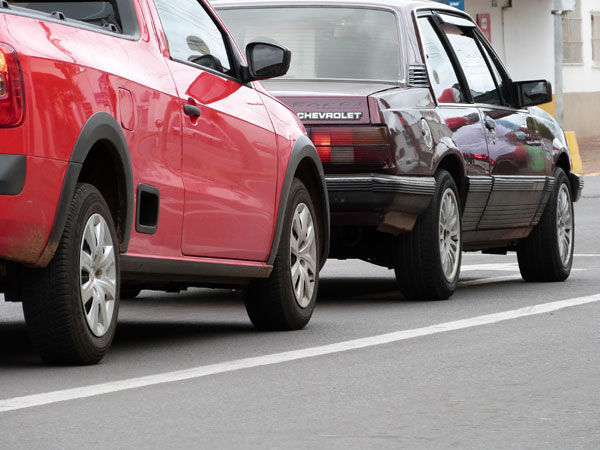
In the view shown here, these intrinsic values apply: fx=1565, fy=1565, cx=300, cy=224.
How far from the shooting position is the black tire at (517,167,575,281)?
10.8 meters

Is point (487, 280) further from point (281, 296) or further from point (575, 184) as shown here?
point (281, 296)

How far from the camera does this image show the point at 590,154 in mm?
33500

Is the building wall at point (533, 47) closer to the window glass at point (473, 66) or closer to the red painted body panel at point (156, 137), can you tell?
the window glass at point (473, 66)

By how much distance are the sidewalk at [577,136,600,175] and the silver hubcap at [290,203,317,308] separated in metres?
20.5

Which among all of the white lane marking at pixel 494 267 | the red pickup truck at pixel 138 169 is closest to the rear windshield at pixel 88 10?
the red pickup truck at pixel 138 169

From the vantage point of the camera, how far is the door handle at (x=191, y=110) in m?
6.50

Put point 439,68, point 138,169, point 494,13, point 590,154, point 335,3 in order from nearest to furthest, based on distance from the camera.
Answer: point 138,169 → point 335,3 → point 439,68 → point 590,154 → point 494,13

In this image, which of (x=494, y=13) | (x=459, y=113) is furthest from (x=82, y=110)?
(x=494, y=13)

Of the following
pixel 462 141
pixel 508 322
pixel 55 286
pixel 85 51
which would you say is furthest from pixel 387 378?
A: pixel 462 141

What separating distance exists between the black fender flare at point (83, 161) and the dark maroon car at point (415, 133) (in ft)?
8.91

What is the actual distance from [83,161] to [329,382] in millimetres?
1202

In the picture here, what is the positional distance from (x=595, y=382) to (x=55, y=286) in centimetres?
199

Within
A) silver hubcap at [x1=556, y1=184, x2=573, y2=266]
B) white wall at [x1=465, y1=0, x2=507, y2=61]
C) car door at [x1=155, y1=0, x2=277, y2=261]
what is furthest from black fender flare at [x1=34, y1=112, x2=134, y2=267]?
white wall at [x1=465, y1=0, x2=507, y2=61]

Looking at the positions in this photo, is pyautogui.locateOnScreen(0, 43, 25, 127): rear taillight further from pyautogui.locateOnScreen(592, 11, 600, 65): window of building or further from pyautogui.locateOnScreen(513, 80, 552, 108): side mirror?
pyautogui.locateOnScreen(592, 11, 600, 65): window of building
